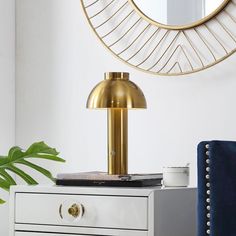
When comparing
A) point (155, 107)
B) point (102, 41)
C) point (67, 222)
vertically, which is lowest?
point (67, 222)

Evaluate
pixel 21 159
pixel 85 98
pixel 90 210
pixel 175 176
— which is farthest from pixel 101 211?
pixel 85 98

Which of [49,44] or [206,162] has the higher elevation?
[49,44]

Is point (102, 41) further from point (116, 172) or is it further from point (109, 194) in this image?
point (109, 194)

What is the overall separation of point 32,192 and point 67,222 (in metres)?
0.15

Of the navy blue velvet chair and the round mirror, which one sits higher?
the round mirror

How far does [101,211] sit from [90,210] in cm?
3

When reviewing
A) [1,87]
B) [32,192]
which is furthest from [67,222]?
[1,87]

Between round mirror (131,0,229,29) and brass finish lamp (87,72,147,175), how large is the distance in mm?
330

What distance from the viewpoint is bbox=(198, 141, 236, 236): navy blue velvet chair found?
66.2 inches

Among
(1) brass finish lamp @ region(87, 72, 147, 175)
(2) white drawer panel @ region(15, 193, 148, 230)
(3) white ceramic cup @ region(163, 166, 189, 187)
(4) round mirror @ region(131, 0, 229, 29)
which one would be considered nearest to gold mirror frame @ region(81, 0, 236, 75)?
(4) round mirror @ region(131, 0, 229, 29)

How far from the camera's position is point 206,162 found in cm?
173

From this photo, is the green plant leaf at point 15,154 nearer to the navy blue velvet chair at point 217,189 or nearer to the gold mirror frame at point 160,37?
the gold mirror frame at point 160,37

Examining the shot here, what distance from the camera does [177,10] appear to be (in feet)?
7.70

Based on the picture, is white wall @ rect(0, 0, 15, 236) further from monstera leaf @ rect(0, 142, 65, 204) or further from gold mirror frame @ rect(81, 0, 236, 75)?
monstera leaf @ rect(0, 142, 65, 204)
